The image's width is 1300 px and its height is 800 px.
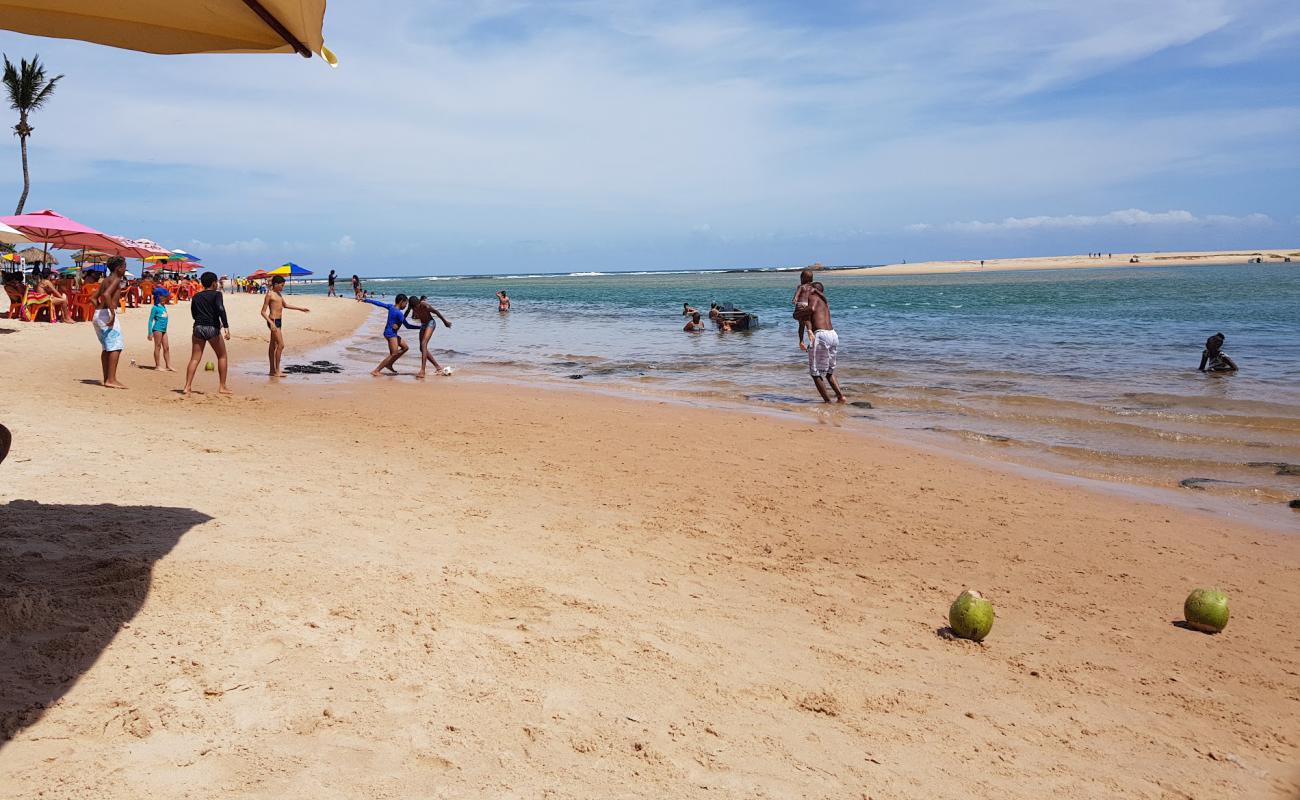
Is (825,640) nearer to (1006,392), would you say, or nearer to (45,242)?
(1006,392)

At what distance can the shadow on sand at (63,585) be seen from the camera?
3.02 meters

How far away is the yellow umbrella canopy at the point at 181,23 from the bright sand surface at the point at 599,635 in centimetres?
239

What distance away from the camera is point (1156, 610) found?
4887mm

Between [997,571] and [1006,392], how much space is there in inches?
365

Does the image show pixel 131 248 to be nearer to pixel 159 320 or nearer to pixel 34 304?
pixel 34 304

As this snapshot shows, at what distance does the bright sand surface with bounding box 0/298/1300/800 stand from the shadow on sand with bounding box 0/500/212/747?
16 millimetres

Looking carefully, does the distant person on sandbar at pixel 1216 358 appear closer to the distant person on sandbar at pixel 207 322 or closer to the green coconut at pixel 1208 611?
the green coconut at pixel 1208 611

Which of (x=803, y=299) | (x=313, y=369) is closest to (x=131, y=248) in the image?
(x=313, y=369)

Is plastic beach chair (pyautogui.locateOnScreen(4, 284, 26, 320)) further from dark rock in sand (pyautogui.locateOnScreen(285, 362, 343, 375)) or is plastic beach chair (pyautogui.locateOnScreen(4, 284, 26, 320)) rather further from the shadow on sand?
the shadow on sand

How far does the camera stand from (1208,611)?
14.8ft

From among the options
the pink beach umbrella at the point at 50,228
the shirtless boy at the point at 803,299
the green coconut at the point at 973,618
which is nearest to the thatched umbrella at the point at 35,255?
the pink beach umbrella at the point at 50,228

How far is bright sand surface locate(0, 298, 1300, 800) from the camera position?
289 cm

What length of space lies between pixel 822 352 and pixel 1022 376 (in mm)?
5628

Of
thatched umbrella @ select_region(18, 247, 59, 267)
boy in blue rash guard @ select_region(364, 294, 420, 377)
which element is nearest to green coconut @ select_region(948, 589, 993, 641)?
boy in blue rash guard @ select_region(364, 294, 420, 377)
